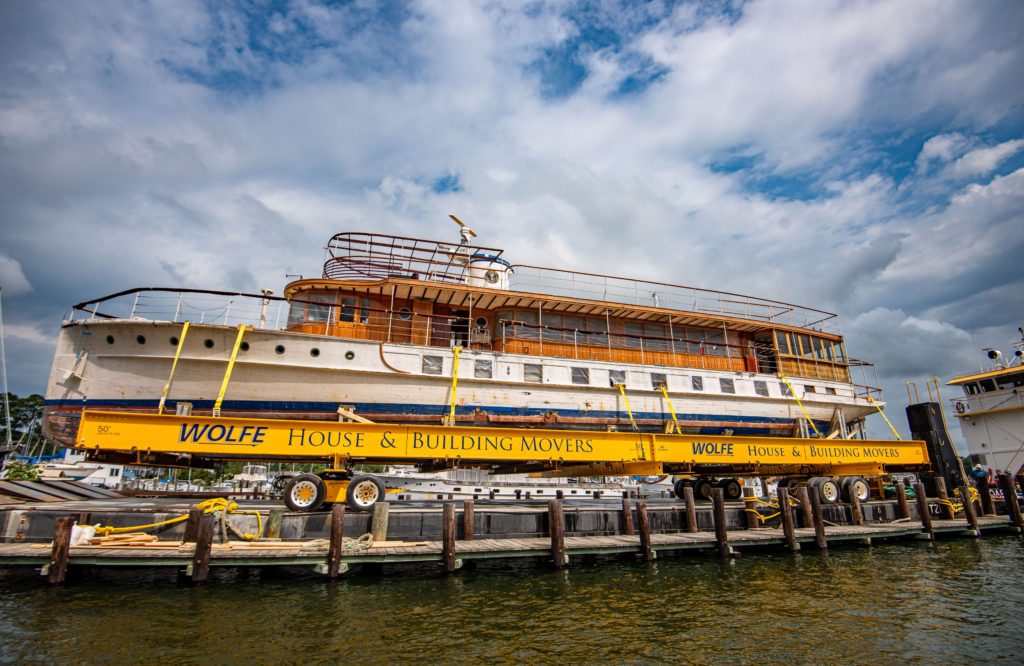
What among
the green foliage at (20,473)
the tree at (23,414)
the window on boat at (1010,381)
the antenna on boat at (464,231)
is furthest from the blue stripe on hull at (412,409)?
the tree at (23,414)

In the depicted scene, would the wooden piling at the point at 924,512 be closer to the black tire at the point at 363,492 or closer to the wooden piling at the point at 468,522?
the wooden piling at the point at 468,522

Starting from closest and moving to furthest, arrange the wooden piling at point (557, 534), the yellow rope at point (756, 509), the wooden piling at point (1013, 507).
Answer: the wooden piling at point (557, 534), the yellow rope at point (756, 509), the wooden piling at point (1013, 507)

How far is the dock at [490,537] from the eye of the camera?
30.4ft

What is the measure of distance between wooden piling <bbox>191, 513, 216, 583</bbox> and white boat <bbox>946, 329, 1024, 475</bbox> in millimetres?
34693

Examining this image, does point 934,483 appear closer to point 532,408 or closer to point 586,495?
point 532,408

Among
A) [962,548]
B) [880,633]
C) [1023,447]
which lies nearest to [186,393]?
[880,633]

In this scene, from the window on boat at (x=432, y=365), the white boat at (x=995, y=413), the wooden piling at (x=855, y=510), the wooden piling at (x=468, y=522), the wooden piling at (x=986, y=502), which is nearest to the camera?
the wooden piling at (x=468, y=522)

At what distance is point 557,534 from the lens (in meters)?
11.1

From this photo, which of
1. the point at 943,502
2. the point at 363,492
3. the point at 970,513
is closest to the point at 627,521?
the point at 363,492

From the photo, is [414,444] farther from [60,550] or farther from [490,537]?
[60,550]

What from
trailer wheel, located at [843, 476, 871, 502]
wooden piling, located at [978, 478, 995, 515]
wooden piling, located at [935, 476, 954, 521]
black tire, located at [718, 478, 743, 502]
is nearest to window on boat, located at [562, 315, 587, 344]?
black tire, located at [718, 478, 743, 502]

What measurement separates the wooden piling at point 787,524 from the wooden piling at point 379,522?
375 inches

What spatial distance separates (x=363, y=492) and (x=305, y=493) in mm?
1283

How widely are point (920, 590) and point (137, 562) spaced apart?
13943mm
